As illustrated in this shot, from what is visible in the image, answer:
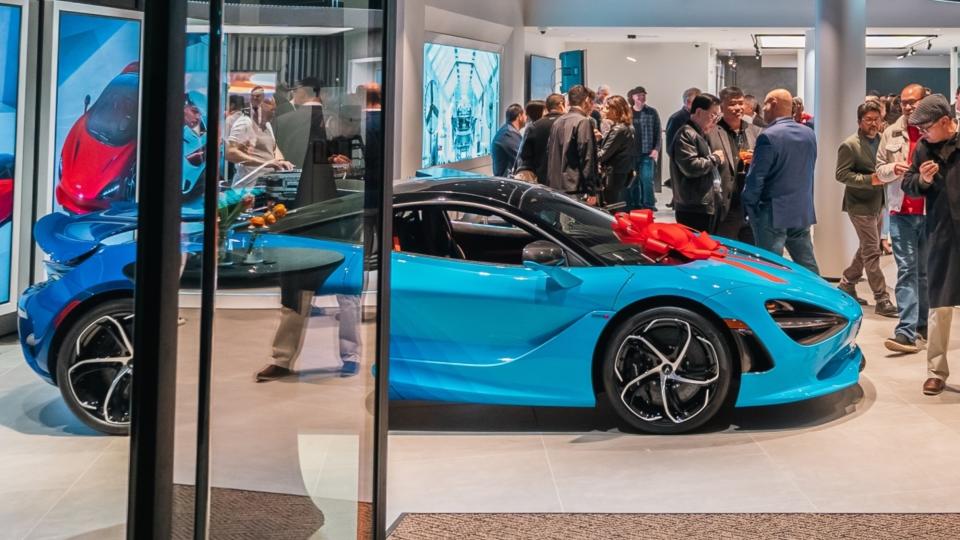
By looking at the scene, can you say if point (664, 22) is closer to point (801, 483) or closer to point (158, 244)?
point (801, 483)

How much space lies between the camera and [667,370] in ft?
17.1

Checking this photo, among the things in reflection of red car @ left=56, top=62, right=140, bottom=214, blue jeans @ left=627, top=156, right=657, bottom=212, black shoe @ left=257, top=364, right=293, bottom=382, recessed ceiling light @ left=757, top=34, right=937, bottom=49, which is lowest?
black shoe @ left=257, top=364, right=293, bottom=382

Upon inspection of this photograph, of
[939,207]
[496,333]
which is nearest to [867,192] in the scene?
[939,207]

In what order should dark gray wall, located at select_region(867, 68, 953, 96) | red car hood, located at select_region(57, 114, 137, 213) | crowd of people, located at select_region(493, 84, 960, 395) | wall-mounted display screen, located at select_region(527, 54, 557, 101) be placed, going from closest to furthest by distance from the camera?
red car hood, located at select_region(57, 114, 137, 213) < crowd of people, located at select_region(493, 84, 960, 395) < wall-mounted display screen, located at select_region(527, 54, 557, 101) < dark gray wall, located at select_region(867, 68, 953, 96)

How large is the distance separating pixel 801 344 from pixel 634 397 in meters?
0.83

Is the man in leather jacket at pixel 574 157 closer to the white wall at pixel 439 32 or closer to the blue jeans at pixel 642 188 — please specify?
the white wall at pixel 439 32

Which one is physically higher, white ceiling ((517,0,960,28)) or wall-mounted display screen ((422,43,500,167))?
white ceiling ((517,0,960,28))

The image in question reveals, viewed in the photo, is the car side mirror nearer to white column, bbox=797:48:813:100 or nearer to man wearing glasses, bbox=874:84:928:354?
man wearing glasses, bbox=874:84:928:354

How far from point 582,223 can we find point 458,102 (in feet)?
31.0

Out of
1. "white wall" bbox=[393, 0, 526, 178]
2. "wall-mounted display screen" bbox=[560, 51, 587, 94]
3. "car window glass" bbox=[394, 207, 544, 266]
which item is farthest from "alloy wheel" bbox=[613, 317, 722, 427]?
"wall-mounted display screen" bbox=[560, 51, 587, 94]

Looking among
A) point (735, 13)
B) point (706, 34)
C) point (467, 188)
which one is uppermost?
point (706, 34)

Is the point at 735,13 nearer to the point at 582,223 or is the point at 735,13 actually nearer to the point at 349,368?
the point at 582,223

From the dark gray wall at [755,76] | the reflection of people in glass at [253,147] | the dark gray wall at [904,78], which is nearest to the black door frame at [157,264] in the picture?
the reflection of people in glass at [253,147]

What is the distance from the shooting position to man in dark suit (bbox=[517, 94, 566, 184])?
9914mm
